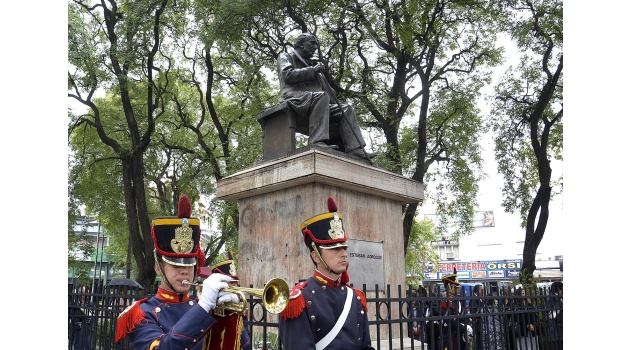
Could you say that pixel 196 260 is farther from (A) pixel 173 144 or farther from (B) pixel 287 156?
(A) pixel 173 144

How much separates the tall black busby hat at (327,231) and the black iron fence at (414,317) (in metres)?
1.18

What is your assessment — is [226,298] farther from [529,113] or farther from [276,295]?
[529,113]

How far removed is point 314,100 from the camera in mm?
7289

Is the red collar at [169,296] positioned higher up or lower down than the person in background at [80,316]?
higher up

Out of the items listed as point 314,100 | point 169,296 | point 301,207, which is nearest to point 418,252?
point 314,100

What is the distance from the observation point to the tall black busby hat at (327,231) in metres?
4.00

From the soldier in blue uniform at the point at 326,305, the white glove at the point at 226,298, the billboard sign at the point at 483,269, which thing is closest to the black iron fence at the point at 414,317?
the soldier in blue uniform at the point at 326,305

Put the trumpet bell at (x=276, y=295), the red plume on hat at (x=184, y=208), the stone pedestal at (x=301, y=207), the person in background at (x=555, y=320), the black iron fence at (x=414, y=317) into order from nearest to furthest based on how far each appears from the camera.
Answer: the trumpet bell at (x=276, y=295), the red plume on hat at (x=184, y=208), the black iron fence at (x=414, y=317), the stone pedestal at (x=301, y=207), the person in background at (x=555, y=320)

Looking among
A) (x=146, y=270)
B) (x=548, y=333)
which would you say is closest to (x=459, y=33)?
(x=548, y=333)

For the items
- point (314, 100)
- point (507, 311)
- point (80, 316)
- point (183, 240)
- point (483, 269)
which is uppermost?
point (314, 100)

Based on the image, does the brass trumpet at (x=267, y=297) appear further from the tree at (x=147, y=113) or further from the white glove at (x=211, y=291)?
the tree at (x=147, y=113)

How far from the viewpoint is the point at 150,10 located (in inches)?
645

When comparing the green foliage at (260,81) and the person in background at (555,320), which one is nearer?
the person in background at (555,320)

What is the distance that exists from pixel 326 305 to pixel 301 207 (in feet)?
9.09
